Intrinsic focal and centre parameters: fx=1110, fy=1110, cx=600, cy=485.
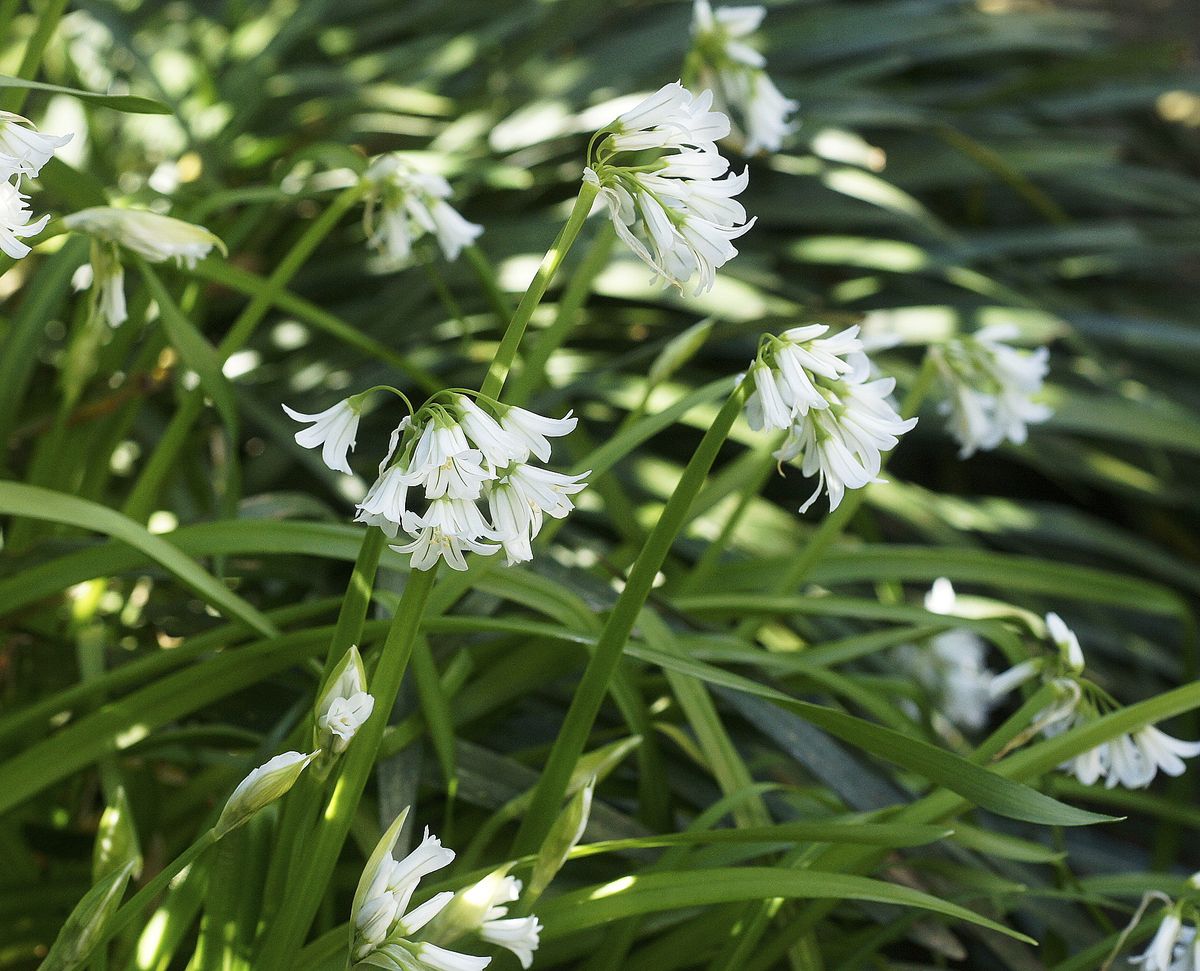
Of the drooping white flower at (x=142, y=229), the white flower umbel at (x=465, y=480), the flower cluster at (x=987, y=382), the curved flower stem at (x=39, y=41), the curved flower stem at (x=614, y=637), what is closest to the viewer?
the white flower umbel at (x=465, y=480)

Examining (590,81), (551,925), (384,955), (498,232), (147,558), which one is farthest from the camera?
(590,81)

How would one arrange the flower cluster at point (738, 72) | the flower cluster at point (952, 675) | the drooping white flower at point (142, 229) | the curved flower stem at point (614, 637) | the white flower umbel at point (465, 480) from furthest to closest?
1. the flower cluster at point (952, 675)
2. the flower cluster at point (738, 72)
3. the drooping white flower at point (142, 229)
4. the curved flower stem at point (614, 637)
5. the white flower umbel at point (465, 480)

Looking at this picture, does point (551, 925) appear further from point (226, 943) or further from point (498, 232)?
point (498, 232)

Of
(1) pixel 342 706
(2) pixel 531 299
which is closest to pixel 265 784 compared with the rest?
(1) pixel 342 706

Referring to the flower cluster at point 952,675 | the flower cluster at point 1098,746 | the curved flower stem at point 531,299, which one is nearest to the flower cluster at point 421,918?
the curved flower stem at point 531,299

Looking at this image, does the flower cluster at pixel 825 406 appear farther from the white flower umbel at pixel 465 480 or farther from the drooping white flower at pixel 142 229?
the drooping white flower at pixel 142 229

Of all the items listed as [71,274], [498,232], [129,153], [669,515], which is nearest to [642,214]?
[669,515]

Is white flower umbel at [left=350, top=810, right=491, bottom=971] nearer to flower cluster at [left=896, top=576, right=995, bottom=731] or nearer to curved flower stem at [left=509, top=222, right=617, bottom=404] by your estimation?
curved flower stem at [left=509, top=222, right=617, bottom=404]
